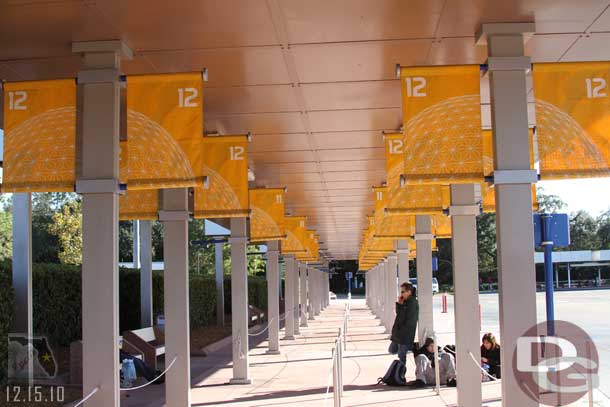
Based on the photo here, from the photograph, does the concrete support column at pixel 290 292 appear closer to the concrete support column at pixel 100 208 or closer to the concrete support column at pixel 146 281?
the concrete support column at pixel 146 281

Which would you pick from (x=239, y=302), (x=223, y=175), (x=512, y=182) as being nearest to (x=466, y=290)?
(x=512, y=182)

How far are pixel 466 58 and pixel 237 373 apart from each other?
363 inches

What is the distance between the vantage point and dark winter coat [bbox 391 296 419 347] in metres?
15.6

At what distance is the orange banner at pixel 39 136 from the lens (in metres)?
9.27

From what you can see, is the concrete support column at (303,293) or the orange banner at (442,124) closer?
the orange banner at (442,124)

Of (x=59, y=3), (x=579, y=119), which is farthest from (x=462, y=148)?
(x=59, y=3)

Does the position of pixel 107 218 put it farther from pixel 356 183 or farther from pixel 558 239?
pixel 356 183

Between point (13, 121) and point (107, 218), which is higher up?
point (13, 121)

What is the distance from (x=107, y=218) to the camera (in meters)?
9.09

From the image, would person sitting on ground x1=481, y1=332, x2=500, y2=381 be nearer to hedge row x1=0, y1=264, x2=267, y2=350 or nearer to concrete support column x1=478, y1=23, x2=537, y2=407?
concrete support column x1=478, y1=23, x2=537, y2=407

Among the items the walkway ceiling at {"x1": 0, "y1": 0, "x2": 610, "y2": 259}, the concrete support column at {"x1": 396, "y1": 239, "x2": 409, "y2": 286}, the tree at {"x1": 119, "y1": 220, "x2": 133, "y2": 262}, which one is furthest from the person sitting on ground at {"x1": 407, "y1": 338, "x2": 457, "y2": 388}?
the tree at {"x1": 119, "y1": 220, "x2": 133, "y2": 262}

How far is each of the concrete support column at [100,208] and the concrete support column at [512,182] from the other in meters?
3.96

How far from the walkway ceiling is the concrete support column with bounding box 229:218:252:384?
419cm

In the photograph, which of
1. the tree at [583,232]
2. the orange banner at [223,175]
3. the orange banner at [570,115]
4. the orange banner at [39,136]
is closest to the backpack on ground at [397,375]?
the orange banner at [223,175]
